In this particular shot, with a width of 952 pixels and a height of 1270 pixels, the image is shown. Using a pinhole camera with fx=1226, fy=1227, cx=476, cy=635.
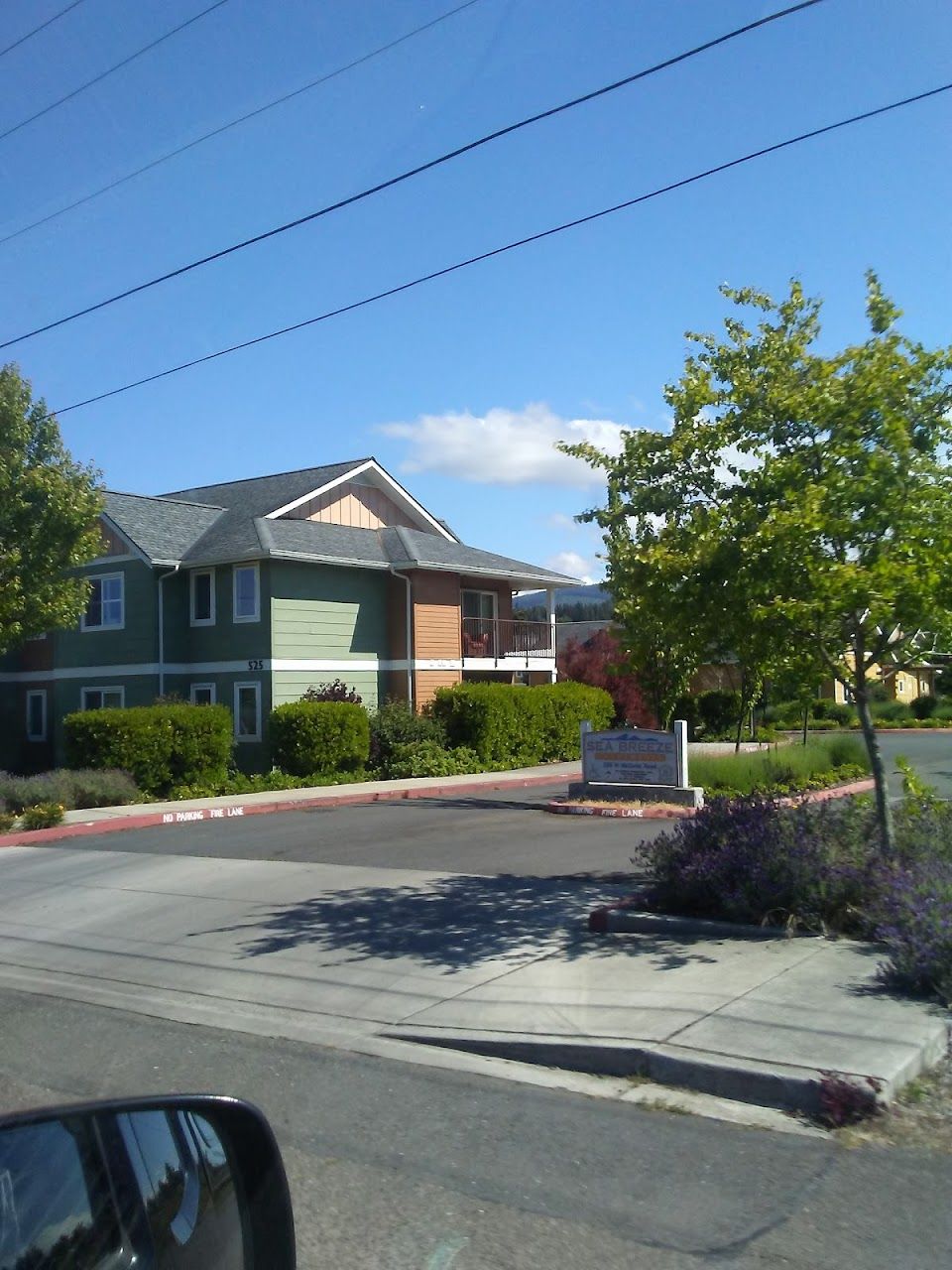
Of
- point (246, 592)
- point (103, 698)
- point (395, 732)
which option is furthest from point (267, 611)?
point (103, 698)

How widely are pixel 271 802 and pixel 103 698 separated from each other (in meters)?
11.8

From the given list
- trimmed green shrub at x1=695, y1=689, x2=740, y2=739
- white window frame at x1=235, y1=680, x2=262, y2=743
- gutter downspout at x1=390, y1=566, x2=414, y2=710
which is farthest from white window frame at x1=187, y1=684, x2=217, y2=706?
trimmed green shrub at x1=695, y1=689, x2=740, y2=739

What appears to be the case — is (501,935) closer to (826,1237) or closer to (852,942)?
(852,942)

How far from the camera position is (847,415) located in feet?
30.9

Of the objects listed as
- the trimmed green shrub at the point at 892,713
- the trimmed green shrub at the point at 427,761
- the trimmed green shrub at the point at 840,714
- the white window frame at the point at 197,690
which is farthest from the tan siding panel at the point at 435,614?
the trimmed green shrub at the point at 892,713

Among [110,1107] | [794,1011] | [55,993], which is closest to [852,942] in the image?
[794,1011]

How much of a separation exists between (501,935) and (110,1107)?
25.5ft

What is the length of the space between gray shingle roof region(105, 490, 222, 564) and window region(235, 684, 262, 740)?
3.75 metres

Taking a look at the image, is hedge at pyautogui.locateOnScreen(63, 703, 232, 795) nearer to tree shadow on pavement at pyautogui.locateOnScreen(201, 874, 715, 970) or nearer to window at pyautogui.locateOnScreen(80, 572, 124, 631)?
window at pyautogui.locateOnScreen(80, 572, 124, 631)

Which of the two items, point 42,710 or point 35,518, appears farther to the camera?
point 42,710

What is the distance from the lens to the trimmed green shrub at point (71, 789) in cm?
2008

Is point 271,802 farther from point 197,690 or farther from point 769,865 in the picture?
point 769,865

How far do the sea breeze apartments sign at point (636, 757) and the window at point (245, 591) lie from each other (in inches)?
446

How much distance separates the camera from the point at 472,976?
8.84 m
